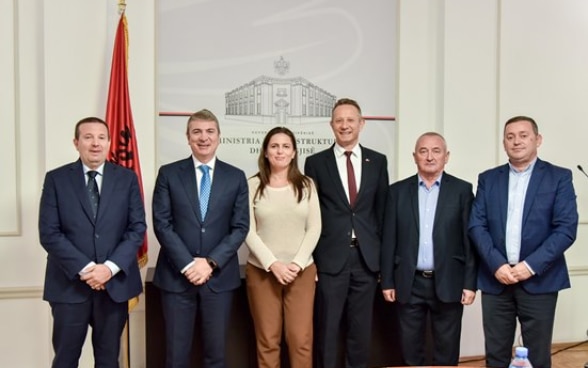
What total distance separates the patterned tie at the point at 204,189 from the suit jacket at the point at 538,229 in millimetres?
1323

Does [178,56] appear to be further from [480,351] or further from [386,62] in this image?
[480,351]

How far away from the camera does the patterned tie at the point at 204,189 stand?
2.43 meters

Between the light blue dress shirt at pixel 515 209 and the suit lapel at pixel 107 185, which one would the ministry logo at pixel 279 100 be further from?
the light blue dress shirt at pixel 515 209

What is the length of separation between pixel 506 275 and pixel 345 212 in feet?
2.73

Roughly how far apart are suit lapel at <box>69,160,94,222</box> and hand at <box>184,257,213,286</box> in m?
0.50

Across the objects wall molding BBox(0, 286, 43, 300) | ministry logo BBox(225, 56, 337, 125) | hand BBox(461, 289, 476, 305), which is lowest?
wall molding BBox(0, 286, 43, 300)

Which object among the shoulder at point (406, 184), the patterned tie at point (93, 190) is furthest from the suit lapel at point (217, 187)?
the shoulder at point (406, 184)

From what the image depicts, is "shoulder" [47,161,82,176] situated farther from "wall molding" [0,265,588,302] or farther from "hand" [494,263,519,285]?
"hand" [494,263,519,285]

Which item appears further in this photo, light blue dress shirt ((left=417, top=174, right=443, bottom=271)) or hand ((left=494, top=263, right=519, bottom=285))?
light blue dress shirt ((left=417, top=174, right=443, bottom=271))

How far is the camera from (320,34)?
3.51 metres

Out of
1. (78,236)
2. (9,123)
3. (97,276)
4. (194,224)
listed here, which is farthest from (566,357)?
(9,123)

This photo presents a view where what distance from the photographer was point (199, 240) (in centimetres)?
240

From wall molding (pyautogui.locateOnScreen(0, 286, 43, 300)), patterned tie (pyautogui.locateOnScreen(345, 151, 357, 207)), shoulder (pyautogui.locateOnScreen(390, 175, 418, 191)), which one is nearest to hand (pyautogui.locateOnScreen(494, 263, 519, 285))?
shoulder (pyautogui.locateOnScreen(390, 175, 418, 191))

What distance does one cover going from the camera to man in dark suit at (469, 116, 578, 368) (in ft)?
7.77
